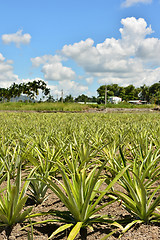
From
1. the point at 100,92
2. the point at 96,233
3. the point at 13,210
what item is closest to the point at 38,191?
the point at 13,210

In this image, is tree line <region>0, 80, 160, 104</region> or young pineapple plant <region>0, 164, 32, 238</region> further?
tree line <region>0, 80, 160, 104</region>

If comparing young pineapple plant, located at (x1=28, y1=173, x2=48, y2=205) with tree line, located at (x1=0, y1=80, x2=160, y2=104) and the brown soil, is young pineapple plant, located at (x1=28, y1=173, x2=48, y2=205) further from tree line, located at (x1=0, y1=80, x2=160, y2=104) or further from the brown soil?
tree line, located at (x1=0, y1=80, x2=160, y2=104)

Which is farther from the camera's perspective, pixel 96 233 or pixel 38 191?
pixel 38 191

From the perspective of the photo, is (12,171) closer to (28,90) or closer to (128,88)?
(28,90)

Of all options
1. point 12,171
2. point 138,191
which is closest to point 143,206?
point 138,191

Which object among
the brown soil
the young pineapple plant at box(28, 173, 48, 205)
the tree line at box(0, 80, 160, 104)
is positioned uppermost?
the tree line at box(0, 80, 160, 104)

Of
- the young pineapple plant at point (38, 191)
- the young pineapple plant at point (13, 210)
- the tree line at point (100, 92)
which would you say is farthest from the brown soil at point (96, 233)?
the tree line at point (100, 92)

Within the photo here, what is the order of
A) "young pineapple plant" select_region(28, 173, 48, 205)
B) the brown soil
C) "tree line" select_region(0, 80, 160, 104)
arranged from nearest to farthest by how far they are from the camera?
the brown soil < "young pineapple plant" select_region(28, 173, 48, 205) < "tree line" select_region(0, 80, 160, 104)

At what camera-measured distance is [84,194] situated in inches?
62.6

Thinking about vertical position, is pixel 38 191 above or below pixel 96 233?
above

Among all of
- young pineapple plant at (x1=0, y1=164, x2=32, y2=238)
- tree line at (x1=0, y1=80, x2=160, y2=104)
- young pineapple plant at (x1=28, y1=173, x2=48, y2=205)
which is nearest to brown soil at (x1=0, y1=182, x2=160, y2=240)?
young pineapple plant at (x1=0, y1=164, x2=32, y2=238)

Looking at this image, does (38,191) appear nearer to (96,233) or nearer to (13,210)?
(13,210)

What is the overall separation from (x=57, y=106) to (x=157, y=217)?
961 inches

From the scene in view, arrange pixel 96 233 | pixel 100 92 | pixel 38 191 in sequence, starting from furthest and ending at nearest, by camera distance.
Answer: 1. pixel 100 92
2. pixel 38 191
3. pixel 96 233
